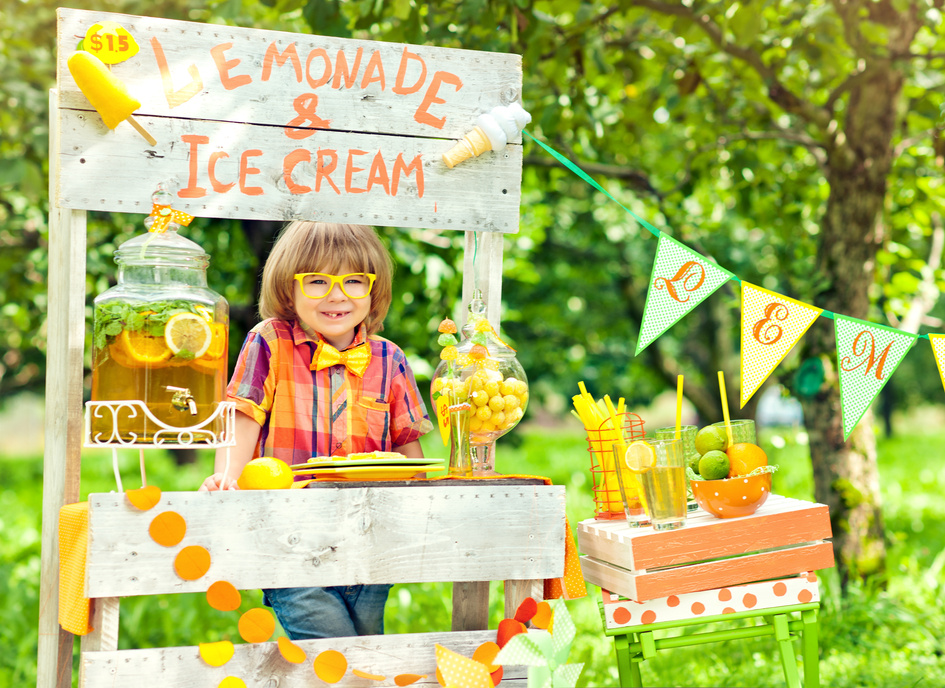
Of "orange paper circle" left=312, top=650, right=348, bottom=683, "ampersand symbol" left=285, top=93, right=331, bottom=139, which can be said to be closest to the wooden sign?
"ampersand symbol" left=285, top=93, right=331, bottom=139

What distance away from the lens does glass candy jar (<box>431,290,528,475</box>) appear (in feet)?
6.41

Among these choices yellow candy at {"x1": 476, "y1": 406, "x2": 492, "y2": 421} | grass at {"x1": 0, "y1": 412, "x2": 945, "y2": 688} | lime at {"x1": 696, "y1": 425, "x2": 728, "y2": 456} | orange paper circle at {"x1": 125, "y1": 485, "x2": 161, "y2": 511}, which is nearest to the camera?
orange paper circle at {"x1": 125, "y1": 485, "x2": 161, "y2": 511}

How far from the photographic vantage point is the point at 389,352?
2.33m

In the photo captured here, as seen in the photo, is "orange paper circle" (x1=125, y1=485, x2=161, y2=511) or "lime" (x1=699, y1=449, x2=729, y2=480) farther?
"lime" (x1=699, y1=449, x2=729, y2=480)

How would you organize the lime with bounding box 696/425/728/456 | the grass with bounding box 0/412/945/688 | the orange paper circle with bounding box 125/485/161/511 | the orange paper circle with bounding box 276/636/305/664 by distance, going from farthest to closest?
1. the grass with bounding box 0/412/945/688
2. the lime with bounding box 696/425/728/456
3. the orange paper circle with bounding box 276/636/305/664
4. the orange paper circle with bounding box 125/485/161/511

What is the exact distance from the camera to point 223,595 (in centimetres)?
167

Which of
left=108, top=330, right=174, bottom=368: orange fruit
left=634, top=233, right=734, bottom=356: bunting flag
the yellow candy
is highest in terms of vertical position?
left=634, top=233, right=734, bottom=356: bunting flag

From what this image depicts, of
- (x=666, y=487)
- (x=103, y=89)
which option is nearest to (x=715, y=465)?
(x=666, y=487)

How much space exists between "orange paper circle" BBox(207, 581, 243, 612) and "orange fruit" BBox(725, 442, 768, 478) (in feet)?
3.97

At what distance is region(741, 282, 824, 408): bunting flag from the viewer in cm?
215

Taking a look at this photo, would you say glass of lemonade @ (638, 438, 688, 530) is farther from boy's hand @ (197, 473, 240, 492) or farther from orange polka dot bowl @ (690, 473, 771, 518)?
boy's hand @ (197, 473, 240, 492)

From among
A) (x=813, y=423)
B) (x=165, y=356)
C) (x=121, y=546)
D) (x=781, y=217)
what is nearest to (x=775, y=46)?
(x=781, y=217)

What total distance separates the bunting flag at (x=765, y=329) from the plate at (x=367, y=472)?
888mm

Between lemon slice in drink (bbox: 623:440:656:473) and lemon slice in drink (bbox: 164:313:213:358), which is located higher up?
lemon slice in drink (bbox: 164:313:213:358)
